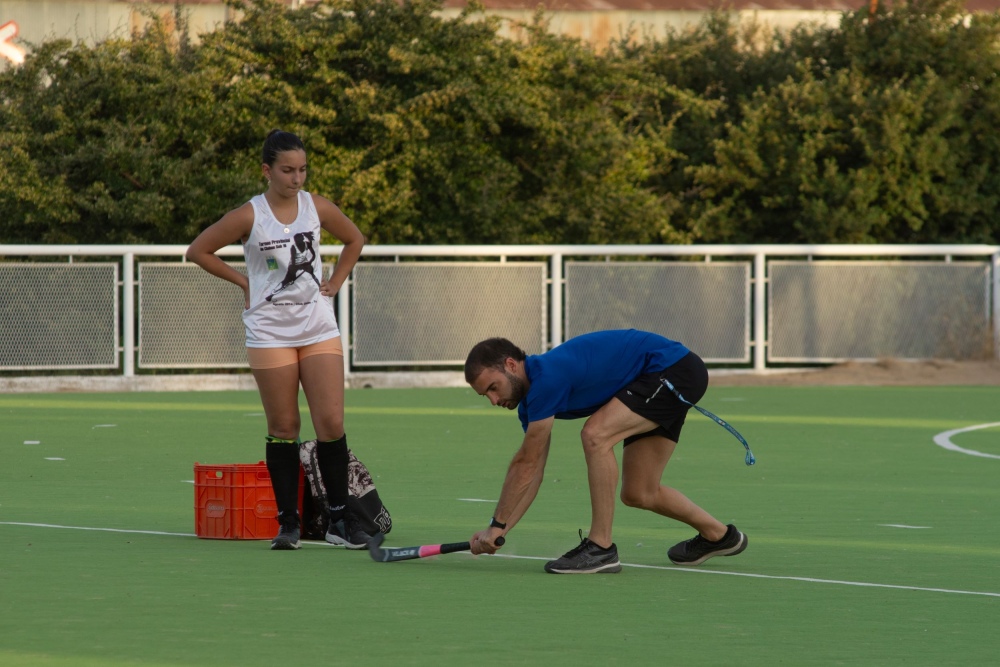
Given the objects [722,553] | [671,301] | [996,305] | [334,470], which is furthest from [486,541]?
[996,305]

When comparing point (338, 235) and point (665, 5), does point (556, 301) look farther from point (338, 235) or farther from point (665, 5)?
point (665, 5)

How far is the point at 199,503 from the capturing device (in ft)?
28.1

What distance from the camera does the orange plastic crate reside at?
8.48 meters

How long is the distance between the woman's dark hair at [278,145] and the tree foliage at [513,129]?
1628cm

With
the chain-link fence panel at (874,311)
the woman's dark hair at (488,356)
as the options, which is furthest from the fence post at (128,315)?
the woman's dark hair at (488,356)

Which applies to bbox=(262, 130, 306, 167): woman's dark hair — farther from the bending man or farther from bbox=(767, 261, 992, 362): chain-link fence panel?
bbox=(767, 261, 992, 362): chain-link fence panel

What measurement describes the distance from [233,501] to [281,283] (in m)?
1.21

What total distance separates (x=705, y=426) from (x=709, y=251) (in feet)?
25.1

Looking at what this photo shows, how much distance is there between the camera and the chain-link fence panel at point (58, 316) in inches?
833

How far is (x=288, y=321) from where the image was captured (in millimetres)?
8039

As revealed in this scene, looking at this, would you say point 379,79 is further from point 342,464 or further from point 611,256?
point 342,464

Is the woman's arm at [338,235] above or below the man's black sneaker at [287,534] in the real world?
above

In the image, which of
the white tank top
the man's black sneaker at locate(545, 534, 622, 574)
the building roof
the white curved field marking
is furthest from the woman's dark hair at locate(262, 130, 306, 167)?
the building roof

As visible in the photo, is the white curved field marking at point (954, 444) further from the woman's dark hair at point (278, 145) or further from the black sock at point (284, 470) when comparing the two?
the woman's dark hair at point (278, 145)
